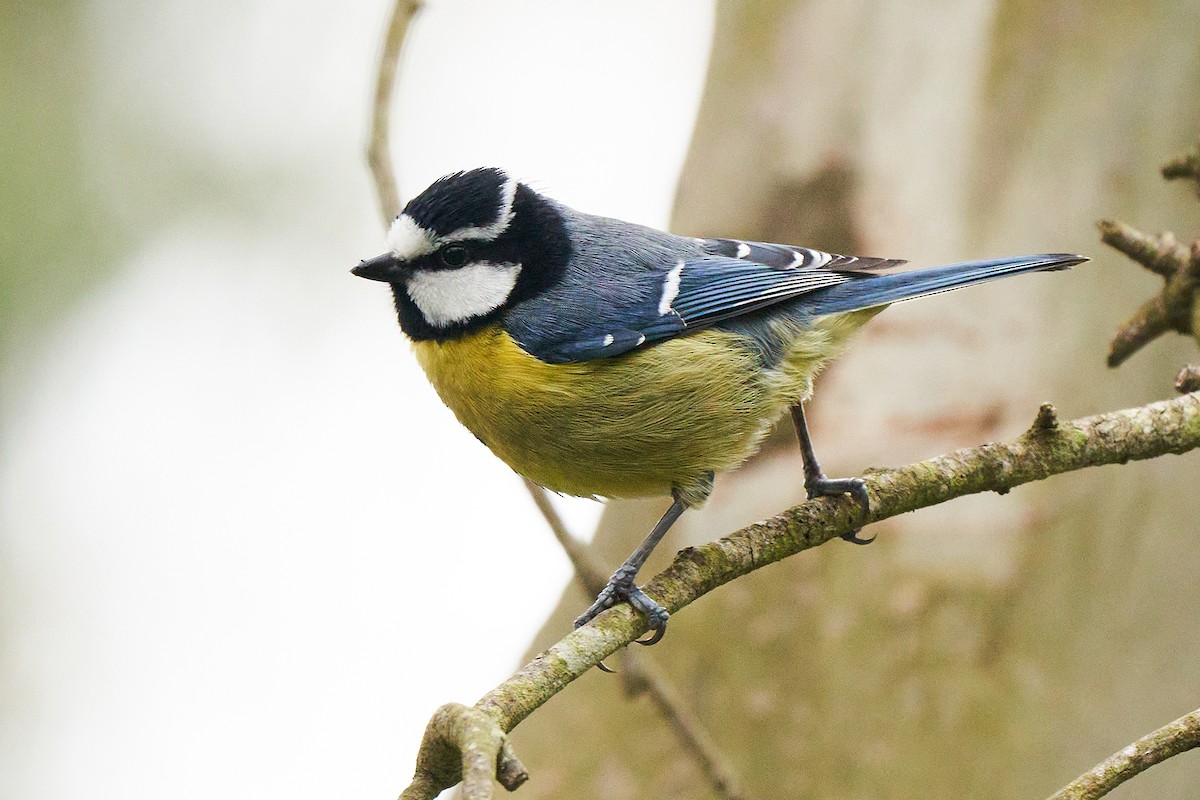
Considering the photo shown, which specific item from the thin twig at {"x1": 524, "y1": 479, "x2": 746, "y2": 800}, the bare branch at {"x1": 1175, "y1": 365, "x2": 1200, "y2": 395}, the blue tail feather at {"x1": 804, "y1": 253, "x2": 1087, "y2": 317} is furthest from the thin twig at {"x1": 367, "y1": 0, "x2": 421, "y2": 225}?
the bare branch at {"x1": 1175, "y1": 365, "x2": 1200, "y2": 395}

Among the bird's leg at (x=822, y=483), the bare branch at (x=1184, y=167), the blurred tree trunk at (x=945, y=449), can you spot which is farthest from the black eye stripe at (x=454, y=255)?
the bare branch at (x=1184, y=167)

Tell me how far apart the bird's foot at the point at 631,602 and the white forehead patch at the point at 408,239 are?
37.0 inches

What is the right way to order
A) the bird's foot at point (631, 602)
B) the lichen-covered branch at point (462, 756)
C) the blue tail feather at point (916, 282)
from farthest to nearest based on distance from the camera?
the blue tail feather at point (916, 282)
the bird's foot at point (631, 602)
the lichen-covered branch at point (462, 756)

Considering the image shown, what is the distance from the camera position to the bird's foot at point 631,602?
7.14ft

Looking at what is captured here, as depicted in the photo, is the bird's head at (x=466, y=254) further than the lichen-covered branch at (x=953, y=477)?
Yes

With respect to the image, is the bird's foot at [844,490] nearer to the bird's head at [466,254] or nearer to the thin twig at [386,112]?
the bird's head at [466,254]

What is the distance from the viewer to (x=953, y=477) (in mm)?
2363

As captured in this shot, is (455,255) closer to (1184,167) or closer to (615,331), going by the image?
(615,331)

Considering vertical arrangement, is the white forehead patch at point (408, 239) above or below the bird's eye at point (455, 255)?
above

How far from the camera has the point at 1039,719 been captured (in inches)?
123

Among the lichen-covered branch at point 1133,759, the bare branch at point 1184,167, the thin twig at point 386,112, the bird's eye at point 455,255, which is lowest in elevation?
the lichen-covered branch at point 1133,759

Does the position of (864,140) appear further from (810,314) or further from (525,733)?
(525,733)

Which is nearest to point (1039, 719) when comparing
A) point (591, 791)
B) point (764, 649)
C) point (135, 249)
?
point (764, 649)

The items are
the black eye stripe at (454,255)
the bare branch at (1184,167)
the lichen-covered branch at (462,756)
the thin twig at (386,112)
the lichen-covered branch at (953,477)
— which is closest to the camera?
the lichen-covered branch at (462,756)
